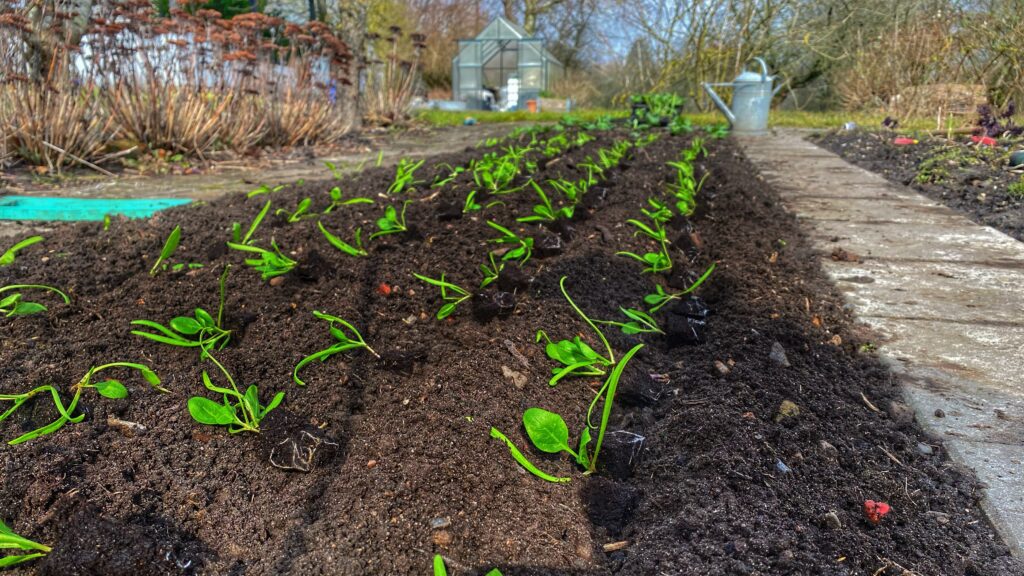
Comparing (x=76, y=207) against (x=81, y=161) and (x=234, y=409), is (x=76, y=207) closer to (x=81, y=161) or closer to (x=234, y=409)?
(x=81, y=161)

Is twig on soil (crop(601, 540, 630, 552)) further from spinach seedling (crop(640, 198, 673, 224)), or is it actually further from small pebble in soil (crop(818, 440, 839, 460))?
spinach seedling (crop(640, 198, 673, 224))

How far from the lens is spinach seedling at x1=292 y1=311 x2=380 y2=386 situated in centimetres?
131

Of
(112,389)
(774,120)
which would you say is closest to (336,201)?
(112,389)

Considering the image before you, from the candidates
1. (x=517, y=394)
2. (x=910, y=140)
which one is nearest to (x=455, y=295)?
(x=517, y=394)

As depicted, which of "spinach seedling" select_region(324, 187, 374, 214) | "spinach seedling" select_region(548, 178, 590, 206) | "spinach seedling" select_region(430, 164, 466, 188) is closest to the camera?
"spinach seedling" select_region(324, 187, 374, 214)

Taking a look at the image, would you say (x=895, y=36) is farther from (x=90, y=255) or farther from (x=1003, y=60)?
(x=90, y=255)

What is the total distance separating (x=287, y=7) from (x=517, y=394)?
44.1 ft

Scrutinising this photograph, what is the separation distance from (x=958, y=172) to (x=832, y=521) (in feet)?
12.5

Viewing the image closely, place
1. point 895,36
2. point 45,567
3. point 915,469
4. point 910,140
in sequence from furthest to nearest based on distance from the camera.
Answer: point 895,36
point 910,140
point 915,469
point 45,567

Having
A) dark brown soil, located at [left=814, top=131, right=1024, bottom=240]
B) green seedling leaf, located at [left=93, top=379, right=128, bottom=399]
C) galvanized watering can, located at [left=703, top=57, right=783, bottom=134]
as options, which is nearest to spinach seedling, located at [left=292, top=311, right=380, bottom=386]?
green seedling leaf, located at [left=93, top=379, right=128, bottom=399]

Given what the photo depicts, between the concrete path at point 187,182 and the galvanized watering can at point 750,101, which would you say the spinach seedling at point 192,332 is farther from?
the galvanized watering can at point 750,101

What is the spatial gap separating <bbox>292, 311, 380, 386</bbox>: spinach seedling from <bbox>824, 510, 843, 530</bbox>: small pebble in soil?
91 centimetres

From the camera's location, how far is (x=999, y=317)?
1.77 m

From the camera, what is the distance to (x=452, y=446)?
111 centimetres
